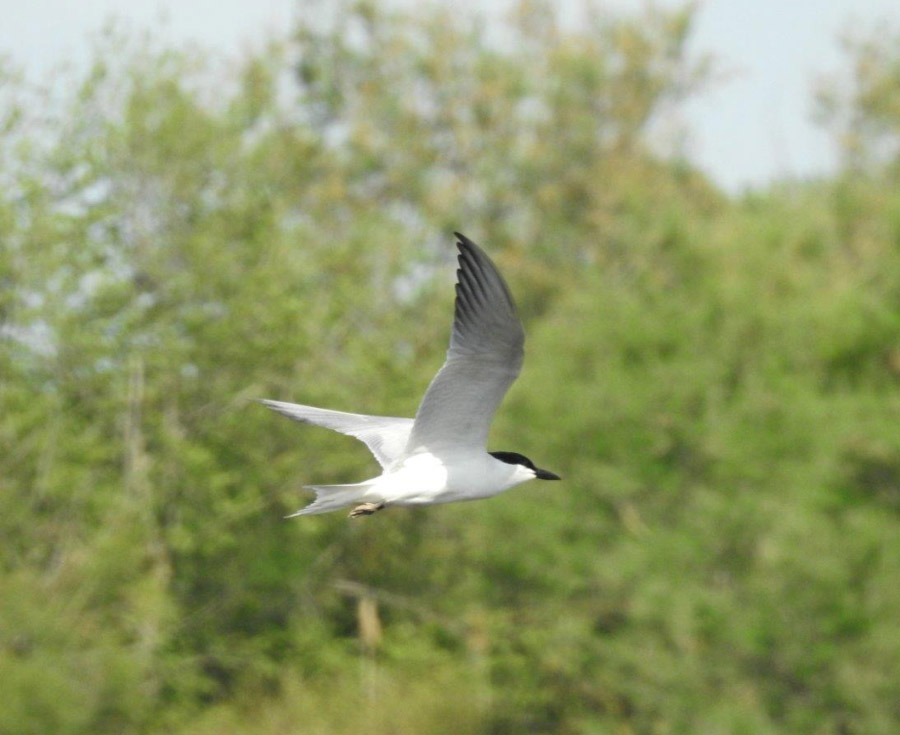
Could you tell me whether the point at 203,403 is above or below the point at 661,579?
above

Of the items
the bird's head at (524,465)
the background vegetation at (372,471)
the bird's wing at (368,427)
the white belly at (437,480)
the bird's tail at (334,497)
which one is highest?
the background vegetation at (372,471)

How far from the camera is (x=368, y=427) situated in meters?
9.50

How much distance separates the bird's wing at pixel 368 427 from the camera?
9125 millimetres

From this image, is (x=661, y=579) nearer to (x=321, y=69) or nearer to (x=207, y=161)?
(x=207, y=161)

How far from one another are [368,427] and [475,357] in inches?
61.0

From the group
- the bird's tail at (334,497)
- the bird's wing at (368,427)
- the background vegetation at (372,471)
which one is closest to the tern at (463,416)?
the bird's tail at (334,497)

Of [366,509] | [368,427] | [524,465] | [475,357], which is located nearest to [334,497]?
[366,509]

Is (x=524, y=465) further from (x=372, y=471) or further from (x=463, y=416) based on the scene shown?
(x=372, y=471)

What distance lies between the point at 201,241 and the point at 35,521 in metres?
4.25

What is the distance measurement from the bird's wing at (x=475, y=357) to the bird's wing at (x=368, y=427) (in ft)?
2.26

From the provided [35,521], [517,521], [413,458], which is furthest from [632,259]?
[413,458]

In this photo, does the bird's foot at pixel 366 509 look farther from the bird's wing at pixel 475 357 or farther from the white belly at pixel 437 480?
the bird's wing at pixel 475 357

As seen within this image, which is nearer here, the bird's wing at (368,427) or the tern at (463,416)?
the tern at (463,416)

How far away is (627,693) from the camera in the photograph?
2677 centimetres
